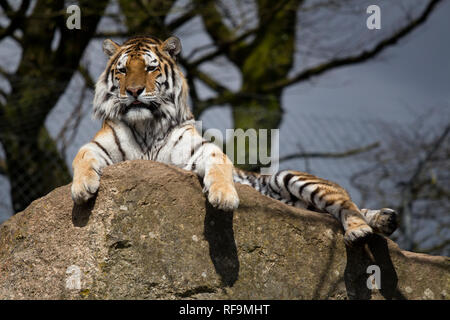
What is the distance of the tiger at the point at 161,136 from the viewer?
3.41m

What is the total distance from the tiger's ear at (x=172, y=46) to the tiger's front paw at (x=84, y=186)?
1437mm

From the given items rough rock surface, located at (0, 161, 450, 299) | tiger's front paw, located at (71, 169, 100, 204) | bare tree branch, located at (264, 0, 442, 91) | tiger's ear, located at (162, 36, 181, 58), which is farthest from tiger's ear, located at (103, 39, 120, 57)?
bare tree branch, located at (264, 0, 442, 91)

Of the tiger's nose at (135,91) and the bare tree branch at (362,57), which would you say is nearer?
the tiger's nose at (135,91)

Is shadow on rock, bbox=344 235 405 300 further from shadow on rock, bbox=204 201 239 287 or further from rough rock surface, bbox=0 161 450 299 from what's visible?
shadow on rock, bbox=204 201 239 287

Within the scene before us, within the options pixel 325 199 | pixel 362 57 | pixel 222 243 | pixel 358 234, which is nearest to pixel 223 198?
pixel 222 243

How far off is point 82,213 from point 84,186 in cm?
18

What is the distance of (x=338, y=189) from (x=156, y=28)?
5.71m

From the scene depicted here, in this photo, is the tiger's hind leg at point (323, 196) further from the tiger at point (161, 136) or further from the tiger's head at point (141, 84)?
the tiger's head at point (141, 84)

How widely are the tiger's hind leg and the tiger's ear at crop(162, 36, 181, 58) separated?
126cm

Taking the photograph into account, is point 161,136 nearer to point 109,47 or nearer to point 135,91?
point 135,91

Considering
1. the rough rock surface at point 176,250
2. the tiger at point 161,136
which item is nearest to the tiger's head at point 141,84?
the tiger at point 161,136

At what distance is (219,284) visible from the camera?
299 cm

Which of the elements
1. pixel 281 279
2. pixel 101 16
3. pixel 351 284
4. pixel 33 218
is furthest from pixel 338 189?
pixel 101 16

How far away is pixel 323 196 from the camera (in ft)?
12.3
